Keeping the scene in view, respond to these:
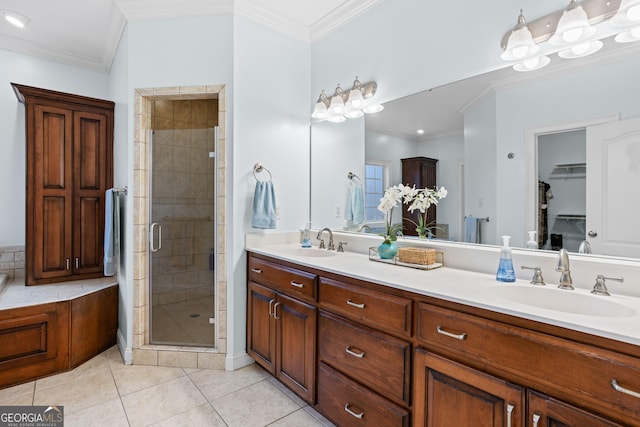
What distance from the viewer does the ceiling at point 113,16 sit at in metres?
2.41

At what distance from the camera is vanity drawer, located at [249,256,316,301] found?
6.22 ft

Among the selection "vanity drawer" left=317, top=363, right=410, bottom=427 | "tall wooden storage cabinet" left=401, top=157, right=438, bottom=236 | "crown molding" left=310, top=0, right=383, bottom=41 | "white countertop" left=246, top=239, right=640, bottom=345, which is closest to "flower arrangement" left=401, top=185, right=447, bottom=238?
"tall wooden storage cabinet" left=401, top=157, right=438, bottom=236

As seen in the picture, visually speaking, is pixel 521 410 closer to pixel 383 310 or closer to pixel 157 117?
pixel 383 310

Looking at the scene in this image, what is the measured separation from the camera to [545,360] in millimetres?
986

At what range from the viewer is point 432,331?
1282 millimetres

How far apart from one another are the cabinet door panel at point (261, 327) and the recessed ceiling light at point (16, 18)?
2.83 m

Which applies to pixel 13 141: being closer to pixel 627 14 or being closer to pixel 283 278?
pixel 283 278

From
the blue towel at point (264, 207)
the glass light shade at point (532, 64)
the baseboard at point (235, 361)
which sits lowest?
the baseboard at point (235, 361)

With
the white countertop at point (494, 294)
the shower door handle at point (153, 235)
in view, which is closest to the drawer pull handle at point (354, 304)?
the white countertop at point (494, 294)

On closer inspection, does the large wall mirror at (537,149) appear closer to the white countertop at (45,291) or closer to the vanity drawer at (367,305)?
the vanity drawer at (367,305)

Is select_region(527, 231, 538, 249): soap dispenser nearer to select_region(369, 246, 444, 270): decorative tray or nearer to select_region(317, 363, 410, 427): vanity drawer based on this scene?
select_region(369, 246, 444, 270): decorative tray

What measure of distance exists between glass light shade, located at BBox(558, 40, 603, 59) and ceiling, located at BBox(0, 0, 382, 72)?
1328mm

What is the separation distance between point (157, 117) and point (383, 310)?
232 cm

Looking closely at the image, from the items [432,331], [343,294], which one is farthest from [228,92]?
[432,331]
